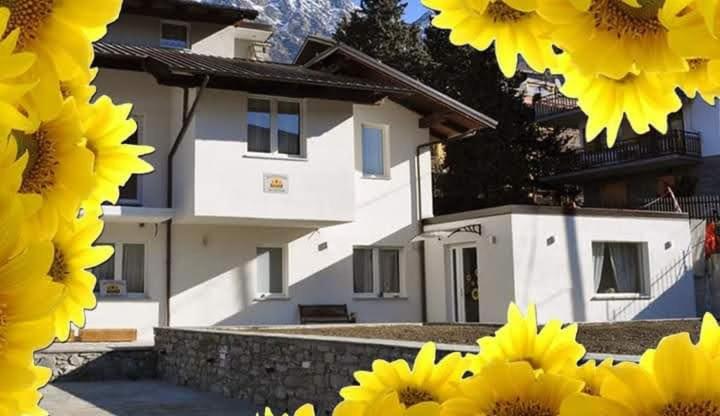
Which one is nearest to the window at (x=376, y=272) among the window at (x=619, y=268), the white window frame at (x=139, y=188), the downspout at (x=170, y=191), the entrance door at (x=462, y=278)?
the entrance door at (x=462, y=278)

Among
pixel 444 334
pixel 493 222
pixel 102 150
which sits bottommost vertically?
pixel 444 334

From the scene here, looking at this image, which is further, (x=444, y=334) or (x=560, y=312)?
(x=560, y=312)

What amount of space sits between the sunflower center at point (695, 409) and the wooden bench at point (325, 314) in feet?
50.2

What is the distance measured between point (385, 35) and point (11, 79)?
36.2 m

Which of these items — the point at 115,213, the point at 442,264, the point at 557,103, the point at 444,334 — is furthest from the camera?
the point at 557,103

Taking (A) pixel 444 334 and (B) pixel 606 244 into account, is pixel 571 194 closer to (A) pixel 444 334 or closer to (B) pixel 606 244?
(B) pixel 606 244

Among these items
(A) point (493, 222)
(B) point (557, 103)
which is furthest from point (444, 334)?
(B) point (557, 103)

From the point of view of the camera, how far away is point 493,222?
16016mm

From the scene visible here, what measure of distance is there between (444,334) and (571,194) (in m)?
24.1

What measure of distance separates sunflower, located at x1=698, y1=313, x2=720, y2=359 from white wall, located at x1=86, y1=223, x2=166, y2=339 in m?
15.0

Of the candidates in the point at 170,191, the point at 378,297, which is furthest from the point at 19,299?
the point at 378,297

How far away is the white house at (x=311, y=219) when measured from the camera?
14797mm

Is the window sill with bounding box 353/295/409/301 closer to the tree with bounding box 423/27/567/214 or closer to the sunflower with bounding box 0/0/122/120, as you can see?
the tree with bounding box 423/27/567/214

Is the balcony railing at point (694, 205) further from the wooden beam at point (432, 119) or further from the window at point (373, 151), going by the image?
the window at point (373, 151)
